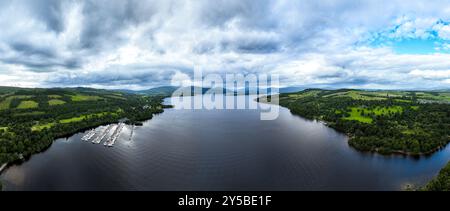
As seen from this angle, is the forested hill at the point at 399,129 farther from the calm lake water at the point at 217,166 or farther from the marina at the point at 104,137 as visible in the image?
the marina at the point at 104,137

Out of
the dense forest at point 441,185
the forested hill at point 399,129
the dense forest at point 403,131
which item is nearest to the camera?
the dense forest at point 441,185

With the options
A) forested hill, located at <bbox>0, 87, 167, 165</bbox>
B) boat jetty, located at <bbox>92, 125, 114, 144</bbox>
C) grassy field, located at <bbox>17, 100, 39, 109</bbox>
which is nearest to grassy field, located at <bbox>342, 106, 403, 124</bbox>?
boat jetty, located at <bbox>92, 125, 114, 144</bbox>

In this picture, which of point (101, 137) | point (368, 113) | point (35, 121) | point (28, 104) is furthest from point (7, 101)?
point (368, 113)

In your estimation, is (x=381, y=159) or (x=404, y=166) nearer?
(x=404, y=166)

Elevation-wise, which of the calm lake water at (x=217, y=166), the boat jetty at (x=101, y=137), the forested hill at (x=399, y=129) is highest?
the forested hill at (x=399, y=129)

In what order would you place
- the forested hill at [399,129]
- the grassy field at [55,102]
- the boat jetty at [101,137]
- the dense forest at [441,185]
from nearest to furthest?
the dense forest at [441,185], the forested hill at [399,129], the boat jetty at [101,137], the grassy field at [55,102]

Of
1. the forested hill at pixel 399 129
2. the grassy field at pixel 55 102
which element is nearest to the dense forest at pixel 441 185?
the forested hill at pixel 399 129

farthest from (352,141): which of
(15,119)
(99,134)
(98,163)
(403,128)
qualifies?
(15,119)
